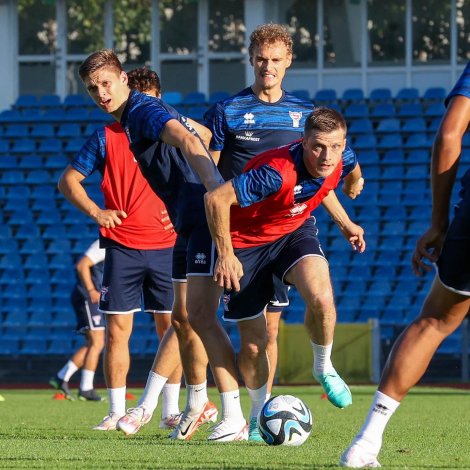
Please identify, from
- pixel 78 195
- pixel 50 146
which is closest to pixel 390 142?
pixel 50 146

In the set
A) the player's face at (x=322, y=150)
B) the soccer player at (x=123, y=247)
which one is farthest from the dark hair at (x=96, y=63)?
the player's face at (x=322, y=150)

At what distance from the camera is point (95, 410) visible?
36.4 ft

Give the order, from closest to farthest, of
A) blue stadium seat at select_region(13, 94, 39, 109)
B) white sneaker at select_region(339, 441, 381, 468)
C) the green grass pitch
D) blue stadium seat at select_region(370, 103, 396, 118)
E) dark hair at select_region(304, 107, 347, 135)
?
white sneaker at select_region(339, 441, 381, 468)
the green grass pitch
dark hair at select_region(304, 107, 347, 135)
blue stadium seat at select_region(370, 103, 396, 118)
blue stadium seat at select_region(13, 94, 39, 109)

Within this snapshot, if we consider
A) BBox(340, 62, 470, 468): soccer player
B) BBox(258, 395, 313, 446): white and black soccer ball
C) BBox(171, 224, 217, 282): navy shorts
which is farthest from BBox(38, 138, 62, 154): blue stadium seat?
BBox(340, 62, 470, 468): soccer player

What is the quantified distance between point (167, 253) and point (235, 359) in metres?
1.97

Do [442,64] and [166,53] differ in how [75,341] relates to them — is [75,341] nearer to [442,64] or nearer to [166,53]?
[166,53]

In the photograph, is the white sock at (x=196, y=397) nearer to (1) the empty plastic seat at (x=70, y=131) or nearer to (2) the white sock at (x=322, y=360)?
(2) the white sock at (x=322, y=360)

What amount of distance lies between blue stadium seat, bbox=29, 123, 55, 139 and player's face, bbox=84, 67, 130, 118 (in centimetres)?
1510

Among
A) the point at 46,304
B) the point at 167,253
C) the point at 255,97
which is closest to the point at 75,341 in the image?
the point at 46,304

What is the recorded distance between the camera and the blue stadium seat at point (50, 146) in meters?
21.9

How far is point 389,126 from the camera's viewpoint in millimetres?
20812

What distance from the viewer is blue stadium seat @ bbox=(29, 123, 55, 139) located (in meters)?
22.1

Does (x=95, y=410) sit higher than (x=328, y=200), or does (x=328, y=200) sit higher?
(x=328, y=200)

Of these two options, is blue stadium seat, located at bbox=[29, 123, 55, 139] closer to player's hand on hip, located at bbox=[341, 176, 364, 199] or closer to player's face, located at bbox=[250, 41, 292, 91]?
player's face, located at bbox=[250, 41, 292, 91]
